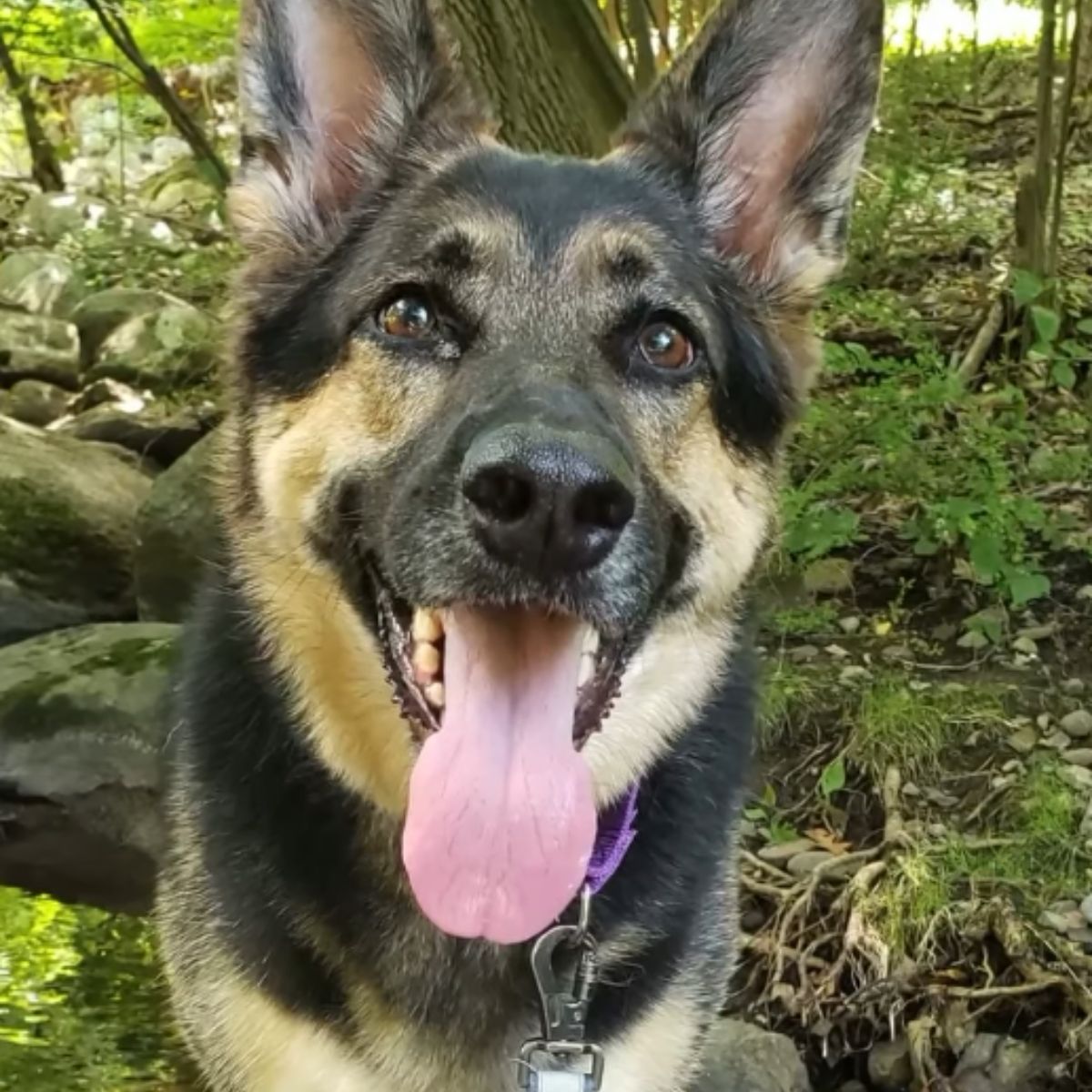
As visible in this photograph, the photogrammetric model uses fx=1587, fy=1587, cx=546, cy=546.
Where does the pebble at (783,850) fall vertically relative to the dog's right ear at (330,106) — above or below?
below

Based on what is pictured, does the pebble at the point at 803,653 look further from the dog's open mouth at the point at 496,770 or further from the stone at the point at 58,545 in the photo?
the dog's open mouth at the point at 496,770

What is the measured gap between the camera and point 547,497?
7.78 ft

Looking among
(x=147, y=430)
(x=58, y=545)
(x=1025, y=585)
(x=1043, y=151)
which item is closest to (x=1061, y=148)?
(x=1043, y=151)

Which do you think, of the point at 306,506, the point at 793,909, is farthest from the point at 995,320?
the point at 306,506

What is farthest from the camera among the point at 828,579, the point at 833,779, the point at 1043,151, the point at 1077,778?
the point at 1043,151

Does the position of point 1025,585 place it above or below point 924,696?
above

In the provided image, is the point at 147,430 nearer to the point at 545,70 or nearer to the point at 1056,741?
the point at 545,70

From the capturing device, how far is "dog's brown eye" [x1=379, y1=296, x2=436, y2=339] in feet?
9.52

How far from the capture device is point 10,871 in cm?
528

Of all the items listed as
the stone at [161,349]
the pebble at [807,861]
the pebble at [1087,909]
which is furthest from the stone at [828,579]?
the stone at [161,349]

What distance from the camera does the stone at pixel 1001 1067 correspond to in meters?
3.88

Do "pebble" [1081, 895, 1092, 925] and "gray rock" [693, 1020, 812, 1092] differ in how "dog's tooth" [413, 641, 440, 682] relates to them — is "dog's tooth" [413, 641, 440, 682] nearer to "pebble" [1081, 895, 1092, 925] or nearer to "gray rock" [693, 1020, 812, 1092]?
"gray rock" [693, 1020, 812, 1092]

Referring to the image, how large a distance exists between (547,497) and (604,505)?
11cm

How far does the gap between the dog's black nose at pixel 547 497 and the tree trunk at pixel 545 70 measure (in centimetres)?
306
